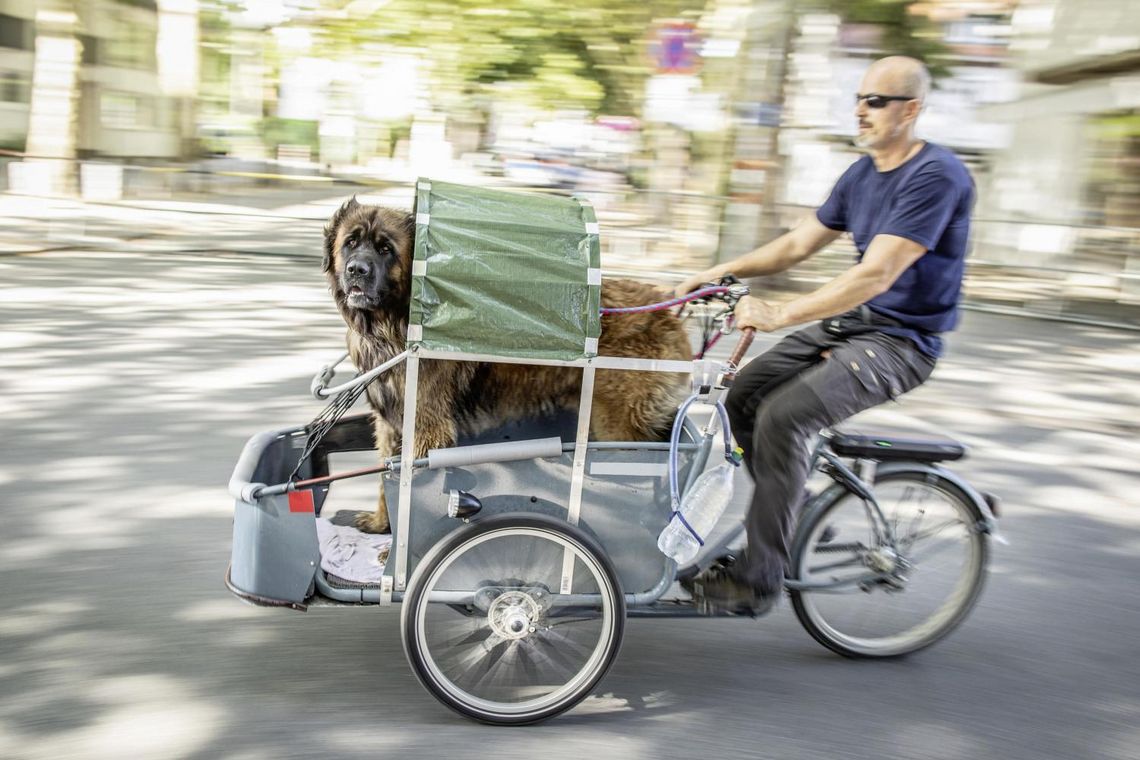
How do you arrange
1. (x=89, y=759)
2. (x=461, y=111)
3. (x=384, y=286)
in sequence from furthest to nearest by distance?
1. (x=461, y=111)
2. (x=384, y=286)
3. (x=89, y=759)

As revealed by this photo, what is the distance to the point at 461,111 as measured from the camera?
22.5 metres

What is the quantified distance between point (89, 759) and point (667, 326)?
2.35m

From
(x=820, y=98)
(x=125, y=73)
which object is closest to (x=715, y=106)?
(x=820, y=98)

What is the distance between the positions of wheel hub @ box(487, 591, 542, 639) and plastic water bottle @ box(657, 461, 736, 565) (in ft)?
1.55

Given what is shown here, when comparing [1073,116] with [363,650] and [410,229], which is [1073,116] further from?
[363,650]

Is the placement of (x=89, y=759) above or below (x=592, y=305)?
below

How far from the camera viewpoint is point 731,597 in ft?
11.3

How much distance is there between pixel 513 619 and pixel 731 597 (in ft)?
2.48

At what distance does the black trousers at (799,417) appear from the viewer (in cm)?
341

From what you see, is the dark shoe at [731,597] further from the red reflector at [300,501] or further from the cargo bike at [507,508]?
the red reflector at [300,501]

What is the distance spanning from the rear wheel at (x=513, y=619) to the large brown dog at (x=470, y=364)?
0.52 meters

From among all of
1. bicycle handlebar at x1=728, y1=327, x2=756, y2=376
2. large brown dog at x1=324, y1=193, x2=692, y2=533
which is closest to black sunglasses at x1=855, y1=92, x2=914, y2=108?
bicycle handlebar at x1=728, y1=327, x2=756, y2=376

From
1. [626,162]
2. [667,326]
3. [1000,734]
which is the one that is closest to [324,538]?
[667,326]

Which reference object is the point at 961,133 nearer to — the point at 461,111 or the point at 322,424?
the point at 461,111
